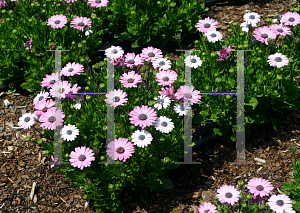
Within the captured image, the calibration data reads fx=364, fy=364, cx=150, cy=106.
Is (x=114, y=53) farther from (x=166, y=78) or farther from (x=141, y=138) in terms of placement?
(x=141, y=138)

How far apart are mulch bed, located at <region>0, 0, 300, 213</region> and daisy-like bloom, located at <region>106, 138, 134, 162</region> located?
0.95 metres

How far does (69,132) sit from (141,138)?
79cm

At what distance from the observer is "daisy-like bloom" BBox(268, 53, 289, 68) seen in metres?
4.43

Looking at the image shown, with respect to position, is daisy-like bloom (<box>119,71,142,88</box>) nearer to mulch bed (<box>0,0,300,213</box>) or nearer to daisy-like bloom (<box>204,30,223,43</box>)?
daisy-like bloom (<box>204,30,223,43</box>)

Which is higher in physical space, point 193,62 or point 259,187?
point 193,62

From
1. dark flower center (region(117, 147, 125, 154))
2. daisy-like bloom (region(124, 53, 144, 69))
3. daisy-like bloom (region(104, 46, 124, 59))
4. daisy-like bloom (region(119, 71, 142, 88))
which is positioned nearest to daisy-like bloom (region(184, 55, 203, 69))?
daisy-like bloom (region(124, 53, 144, 69))

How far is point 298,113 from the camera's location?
5152mm

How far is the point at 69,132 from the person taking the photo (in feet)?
12.7

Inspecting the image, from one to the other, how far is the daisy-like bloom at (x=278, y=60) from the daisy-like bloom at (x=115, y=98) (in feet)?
6.17

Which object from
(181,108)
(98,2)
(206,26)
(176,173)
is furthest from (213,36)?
(98,2)

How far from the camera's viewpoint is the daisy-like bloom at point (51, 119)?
12.7ft

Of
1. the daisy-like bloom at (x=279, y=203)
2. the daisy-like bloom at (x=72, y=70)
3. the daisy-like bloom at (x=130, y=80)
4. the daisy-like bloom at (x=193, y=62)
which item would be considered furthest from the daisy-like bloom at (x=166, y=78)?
the daisy-like bloom at (x=279, y=203)

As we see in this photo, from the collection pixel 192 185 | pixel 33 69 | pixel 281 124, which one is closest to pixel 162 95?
pixel 192 185

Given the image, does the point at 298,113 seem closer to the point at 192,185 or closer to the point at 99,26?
the point at 192,185
